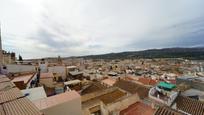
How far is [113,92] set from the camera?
17.6 metres

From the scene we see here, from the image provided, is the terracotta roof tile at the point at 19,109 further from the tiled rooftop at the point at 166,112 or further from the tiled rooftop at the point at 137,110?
the tiled rooftop at the point at 137,110

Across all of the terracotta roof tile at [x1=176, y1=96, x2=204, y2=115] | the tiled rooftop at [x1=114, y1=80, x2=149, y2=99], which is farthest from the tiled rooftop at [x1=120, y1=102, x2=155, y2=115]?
the tiled rooftop at [x1=114, y1=80, x2=149, y2=99]

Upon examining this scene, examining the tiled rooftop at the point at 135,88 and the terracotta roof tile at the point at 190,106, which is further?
the tiled rooftop at the point at 135,88

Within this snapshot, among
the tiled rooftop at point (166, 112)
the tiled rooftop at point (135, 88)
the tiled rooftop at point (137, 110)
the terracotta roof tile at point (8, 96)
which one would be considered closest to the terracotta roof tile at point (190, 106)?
the tiled rooftop at point (137, 110)

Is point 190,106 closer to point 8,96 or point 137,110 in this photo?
point 137,110

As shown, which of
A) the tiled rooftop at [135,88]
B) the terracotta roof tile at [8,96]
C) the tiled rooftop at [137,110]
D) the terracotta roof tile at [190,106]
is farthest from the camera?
the tiled rooftop at [135,88]

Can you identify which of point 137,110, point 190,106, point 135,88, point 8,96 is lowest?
point 137,110

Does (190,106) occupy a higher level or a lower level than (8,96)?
lower

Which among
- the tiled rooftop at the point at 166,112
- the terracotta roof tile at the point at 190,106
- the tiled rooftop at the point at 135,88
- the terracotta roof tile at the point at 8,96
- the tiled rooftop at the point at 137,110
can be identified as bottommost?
the tiled rooftop at the point at 137,110

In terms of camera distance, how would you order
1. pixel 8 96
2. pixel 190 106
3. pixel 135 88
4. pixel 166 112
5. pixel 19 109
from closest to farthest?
pixel 19 109 → pixel 8 96 → pixel 166 112 → pixel 190 106 → pixel 135 88

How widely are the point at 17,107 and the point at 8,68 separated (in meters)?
24.8

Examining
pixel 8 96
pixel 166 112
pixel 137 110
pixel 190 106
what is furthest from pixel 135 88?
pixel 8 96

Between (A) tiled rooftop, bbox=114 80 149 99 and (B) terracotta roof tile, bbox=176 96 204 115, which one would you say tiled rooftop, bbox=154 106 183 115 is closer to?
(B) terracotta roof tile, bbox=176 96 204 115

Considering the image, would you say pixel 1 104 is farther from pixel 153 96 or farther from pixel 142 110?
pixel 153 96
